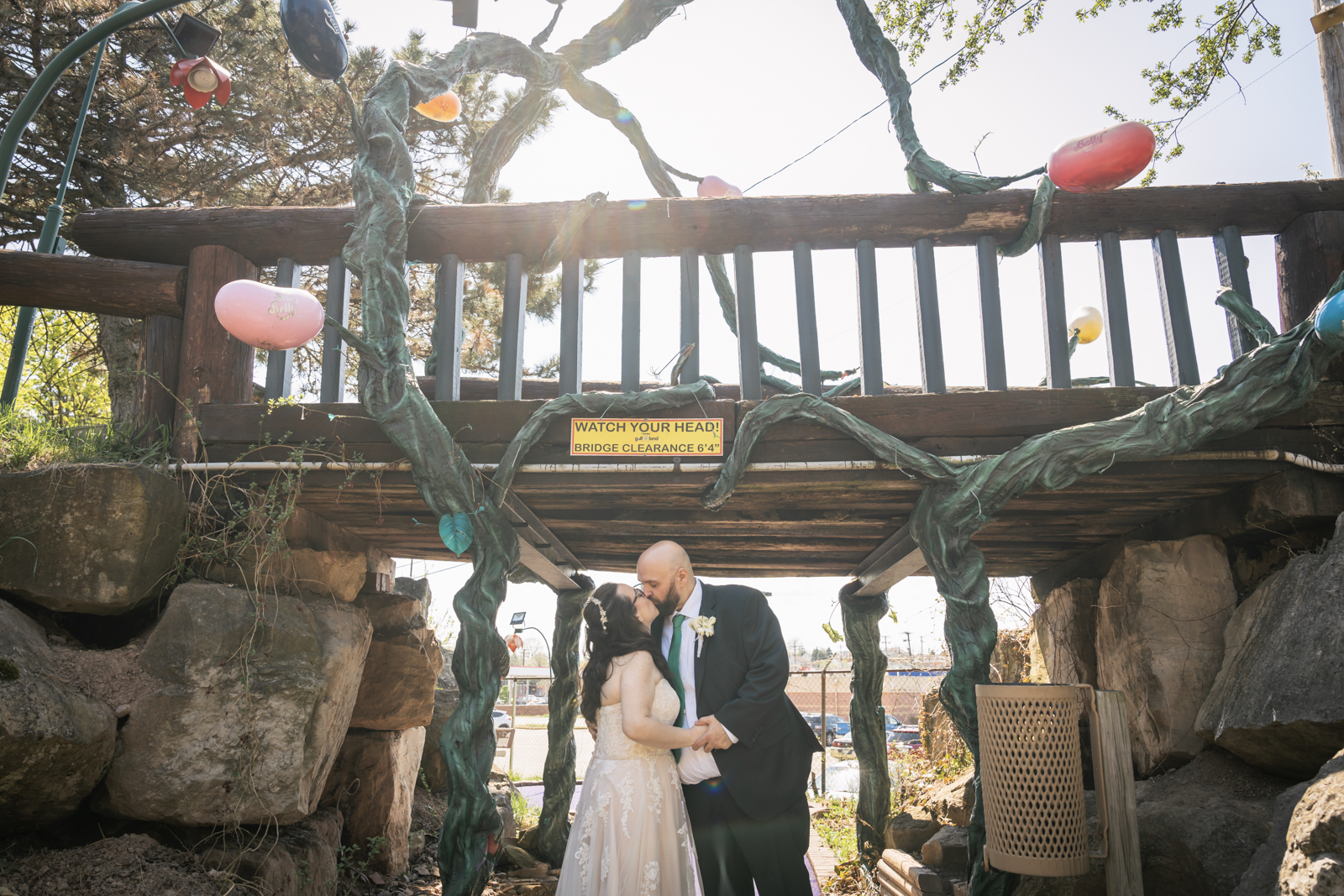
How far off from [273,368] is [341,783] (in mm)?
2805

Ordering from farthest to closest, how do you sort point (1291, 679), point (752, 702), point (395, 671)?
point (395, 671), point (752, 702), point (1291, 679)

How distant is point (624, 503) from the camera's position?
4793 mm

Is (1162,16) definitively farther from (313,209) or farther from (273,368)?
(273,368)

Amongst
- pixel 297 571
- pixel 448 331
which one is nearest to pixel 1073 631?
pixel 448 331

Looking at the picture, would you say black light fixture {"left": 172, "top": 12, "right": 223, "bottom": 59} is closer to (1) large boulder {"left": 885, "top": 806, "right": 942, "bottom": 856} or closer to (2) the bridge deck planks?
(2) the bridge deck planks

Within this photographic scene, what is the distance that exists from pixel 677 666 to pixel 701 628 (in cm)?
26

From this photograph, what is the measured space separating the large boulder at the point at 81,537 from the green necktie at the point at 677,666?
246 cm

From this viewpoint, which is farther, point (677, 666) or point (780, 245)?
point (780, 245)

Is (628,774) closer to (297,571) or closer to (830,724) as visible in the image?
(297,571)

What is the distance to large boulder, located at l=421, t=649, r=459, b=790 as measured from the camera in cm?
748

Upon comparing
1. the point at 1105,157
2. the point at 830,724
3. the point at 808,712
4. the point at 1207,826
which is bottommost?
the point at 830,724

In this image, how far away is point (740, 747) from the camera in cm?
359

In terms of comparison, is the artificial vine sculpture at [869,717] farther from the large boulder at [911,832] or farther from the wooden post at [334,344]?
the wooden post at [334,344]

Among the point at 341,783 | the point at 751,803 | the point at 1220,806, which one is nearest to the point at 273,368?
the point at 341,783
